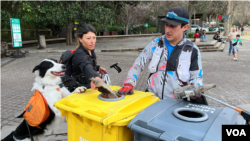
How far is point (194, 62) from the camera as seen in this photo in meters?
2.11

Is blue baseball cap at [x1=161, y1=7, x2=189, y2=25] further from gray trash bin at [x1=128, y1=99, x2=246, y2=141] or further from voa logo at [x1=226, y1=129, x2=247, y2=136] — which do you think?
voa logo at [x1=226, y1=129, x2=247, y2=136]

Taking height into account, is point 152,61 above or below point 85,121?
above

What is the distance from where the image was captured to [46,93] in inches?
105

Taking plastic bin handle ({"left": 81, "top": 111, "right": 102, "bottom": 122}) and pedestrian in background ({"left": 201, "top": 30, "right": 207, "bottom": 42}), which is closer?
plastic bin handle ({"left": 81, "top": 111, "right": 102, "bottom": 122})

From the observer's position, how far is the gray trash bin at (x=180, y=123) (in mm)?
1226

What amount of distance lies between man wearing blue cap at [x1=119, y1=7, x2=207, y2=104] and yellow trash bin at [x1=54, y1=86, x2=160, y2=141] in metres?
0.29

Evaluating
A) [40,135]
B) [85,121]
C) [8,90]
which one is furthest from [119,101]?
[8,90]

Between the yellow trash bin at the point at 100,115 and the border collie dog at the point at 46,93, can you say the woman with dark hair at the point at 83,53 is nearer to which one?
the border collie dog at the point at 46,93

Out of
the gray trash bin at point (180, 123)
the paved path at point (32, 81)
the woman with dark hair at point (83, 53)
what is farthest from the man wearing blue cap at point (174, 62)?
the paved path at point (32, 81)

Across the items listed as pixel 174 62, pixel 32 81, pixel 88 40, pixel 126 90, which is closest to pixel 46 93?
pixel 88 40

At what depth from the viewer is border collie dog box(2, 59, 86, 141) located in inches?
104

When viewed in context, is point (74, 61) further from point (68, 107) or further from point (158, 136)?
point (158, 136)

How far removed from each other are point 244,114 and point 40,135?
246 cm

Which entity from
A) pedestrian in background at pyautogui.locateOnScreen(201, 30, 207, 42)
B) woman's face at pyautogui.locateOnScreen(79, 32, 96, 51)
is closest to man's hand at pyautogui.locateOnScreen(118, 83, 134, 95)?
woman's face at pyautogui.locateOnScreen(79, 32, 96, 51)
